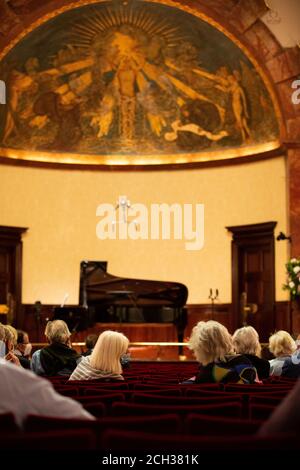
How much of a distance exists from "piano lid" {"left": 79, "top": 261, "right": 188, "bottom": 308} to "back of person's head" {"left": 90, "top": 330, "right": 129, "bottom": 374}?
11125 millimetres

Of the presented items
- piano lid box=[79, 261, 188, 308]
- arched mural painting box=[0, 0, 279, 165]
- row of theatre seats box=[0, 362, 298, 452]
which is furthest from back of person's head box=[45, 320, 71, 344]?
arched mural painting box=[0, 0, 279, 165]

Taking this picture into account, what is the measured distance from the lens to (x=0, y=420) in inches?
115

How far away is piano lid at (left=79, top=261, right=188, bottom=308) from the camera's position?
17438 millimetres

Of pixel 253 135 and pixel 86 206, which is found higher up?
pixel 253 135

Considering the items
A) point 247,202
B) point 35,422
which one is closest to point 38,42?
point 247,202

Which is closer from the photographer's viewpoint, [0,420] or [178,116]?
[0,420]

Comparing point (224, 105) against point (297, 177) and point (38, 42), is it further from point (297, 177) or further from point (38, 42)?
point (38, 42)

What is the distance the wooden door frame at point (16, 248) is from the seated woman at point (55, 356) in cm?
1205

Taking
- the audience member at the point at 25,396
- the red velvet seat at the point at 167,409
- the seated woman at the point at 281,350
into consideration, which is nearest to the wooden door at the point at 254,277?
the seated woman at the point at 281,350

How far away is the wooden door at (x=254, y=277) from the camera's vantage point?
18906mm

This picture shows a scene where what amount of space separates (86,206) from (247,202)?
4.47 m

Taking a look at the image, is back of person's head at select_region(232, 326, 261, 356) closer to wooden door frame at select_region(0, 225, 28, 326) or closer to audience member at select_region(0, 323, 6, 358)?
audience member at select_region(0, 323, 6, 358)

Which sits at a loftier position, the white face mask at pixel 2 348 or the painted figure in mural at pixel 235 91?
the painted figure in mural at pixel 235 91

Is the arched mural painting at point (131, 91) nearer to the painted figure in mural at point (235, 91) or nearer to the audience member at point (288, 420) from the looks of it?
the painted figure in mural at point (235, 91)
